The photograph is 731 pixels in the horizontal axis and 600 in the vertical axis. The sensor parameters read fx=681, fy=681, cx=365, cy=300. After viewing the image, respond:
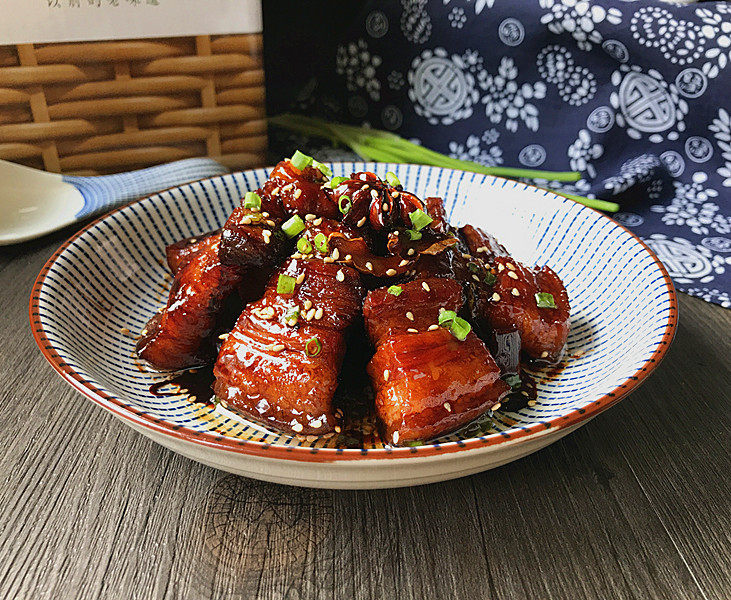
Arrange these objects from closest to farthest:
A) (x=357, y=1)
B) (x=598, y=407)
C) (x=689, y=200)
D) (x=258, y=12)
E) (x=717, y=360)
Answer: (x=598, y=407), (x=717, y=360), (x=258, y=12), (x=689, y=200), (x=357, y=1)

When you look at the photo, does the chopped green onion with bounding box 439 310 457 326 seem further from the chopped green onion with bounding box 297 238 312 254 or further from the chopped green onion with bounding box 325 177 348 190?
the chopped green onion with bounding box 325 177 348 190

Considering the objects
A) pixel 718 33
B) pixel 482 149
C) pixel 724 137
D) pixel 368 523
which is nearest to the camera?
pixel 368 523

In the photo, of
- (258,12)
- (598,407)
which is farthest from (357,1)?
(598,407)

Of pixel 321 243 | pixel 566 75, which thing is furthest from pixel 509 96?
pixel 321 243

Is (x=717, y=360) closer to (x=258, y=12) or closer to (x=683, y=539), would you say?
(x=683, y=539)

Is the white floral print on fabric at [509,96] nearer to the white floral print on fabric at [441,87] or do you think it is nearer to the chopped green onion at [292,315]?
the white floral print on fabric at [441,87]

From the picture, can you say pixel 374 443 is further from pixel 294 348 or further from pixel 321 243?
pixel 321 243

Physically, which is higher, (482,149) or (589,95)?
(589,95)

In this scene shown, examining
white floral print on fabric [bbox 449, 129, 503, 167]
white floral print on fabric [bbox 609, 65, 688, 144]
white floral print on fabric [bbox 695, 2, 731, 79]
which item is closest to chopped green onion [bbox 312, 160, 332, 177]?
white floral print on fabric [bbox 449, 129, 503, 167]
